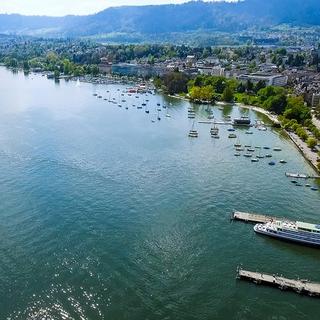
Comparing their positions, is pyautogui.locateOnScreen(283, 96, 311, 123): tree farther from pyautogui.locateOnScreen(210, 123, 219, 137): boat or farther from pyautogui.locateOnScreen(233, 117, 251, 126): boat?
pyautogui.locateOnScreen(210, 123, 219, 137): boat

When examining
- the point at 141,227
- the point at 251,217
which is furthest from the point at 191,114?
the point at 141,227

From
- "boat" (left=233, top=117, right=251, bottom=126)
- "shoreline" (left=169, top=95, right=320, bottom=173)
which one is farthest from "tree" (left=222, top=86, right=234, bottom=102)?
"boat" (left=233, top=117, right=251, bottom=126)

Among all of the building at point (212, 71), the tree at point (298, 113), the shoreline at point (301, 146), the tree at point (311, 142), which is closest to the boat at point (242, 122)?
the shoreline at point (301, 146)

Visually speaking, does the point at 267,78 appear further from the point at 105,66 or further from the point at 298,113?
the point at 105,66

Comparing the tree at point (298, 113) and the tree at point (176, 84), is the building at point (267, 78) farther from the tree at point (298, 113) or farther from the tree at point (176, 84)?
the tree at point (298, 113)

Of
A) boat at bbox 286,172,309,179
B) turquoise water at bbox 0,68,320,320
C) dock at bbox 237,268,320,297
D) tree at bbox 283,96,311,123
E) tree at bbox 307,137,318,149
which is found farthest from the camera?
tree at bbox 283,96,311,123

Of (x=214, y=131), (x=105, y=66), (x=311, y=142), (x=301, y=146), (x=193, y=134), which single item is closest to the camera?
(x=311, y=142)
